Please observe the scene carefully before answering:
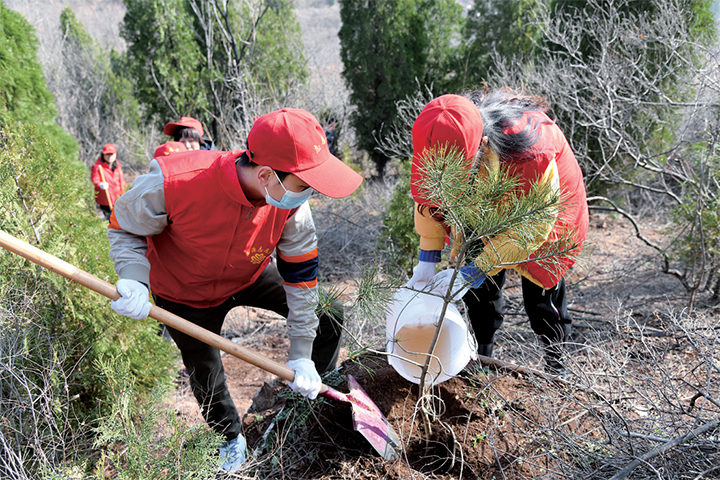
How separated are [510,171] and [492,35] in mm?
6753

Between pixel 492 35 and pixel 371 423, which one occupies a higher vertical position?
pixel 492 35

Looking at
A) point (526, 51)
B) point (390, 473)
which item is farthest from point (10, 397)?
point (526, 51)

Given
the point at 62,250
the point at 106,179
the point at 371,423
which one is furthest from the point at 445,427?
the point at 106,179

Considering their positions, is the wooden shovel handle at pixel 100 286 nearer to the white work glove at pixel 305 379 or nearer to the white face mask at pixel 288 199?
the white work glove at pixel 305 379

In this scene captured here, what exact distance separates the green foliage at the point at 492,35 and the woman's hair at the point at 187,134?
467 cm

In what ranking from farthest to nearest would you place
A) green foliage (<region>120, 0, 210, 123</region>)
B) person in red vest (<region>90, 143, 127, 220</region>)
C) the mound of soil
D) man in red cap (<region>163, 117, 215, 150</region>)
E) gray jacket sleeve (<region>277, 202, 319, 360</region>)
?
green foliage (<region>120, 0, 210, 123</region>), person in red vest (<region>90, 143, 127, 220</region>), man in red cap (<region>163, 117, 215, 150</region>), gray jacket sleeve (<region>277, 202, 319, 360</region>), the mound of soil

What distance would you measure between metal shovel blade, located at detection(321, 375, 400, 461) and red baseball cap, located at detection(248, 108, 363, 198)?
3.20ft

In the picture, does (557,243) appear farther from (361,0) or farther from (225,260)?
(361,0)

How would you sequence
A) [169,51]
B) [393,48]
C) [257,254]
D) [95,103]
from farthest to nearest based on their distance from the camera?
[95,103]
[169,51]
[393,48]
[257,254]

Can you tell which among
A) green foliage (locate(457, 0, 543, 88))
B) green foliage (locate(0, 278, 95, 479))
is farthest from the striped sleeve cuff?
green foliage (locate(457, 0, 543, 88))

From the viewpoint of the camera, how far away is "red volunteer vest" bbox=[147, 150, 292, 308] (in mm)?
1749

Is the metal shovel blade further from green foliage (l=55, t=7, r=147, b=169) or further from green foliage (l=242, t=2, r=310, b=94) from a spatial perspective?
green foliage (l=55, t=7, r=147, b=169)

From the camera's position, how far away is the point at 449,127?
1614mm

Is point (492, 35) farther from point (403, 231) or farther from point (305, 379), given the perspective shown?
point (305, 379)
